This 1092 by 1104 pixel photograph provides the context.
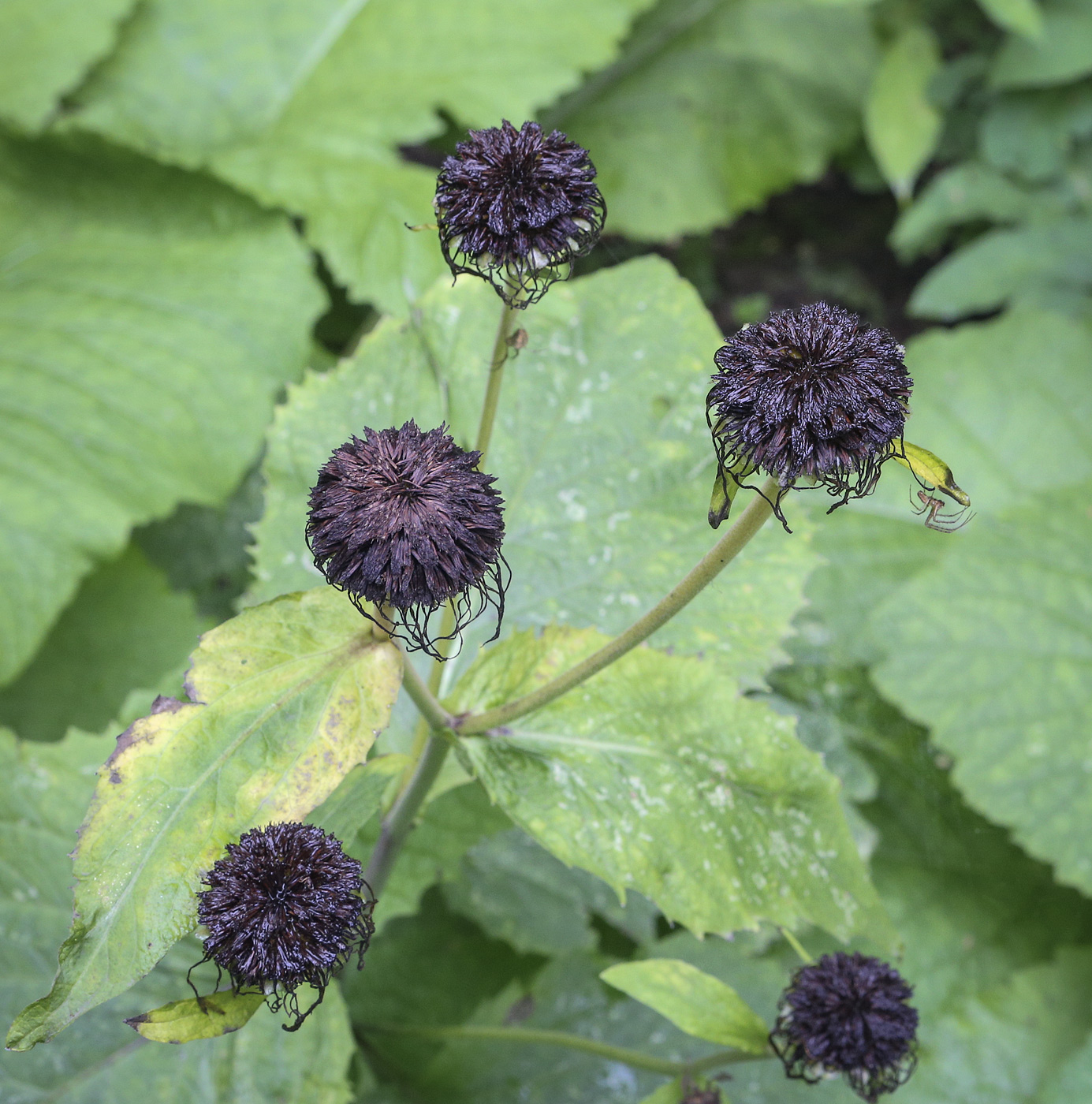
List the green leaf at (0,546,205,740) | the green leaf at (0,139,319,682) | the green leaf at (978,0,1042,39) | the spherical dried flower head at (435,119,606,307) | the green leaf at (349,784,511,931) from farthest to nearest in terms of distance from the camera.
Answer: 1. the green leaf at (978,0,1042,39)
2. the green leaf at (0,546,205,740)
3. the green leaf at (0,139,319,682)
4. the green leaf at (349,784,511,931)
5. the spherical dried flower head at (435,119,606,307)

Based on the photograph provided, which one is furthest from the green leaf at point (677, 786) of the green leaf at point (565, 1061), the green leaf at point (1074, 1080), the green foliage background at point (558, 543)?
the green leaf at point (1074, 1080)

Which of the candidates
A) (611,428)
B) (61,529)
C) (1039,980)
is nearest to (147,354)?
(61,529)

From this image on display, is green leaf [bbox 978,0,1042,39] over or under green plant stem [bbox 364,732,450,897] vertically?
over

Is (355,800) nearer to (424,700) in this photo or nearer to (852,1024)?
(424,700)

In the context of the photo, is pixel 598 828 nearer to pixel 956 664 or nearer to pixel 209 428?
pixel 956 664

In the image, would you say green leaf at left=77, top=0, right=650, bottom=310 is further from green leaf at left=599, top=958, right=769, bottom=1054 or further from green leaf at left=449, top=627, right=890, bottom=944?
green leaf at left=599, top=958, right=769, bottom=1054

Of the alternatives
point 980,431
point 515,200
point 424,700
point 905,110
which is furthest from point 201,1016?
point 905,110

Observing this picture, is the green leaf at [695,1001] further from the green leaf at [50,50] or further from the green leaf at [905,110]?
the green leaf at [50,50]

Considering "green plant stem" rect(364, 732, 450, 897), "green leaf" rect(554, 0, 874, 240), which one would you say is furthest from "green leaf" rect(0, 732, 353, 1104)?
"green leaf" rect(554, 0, 874, 240)
